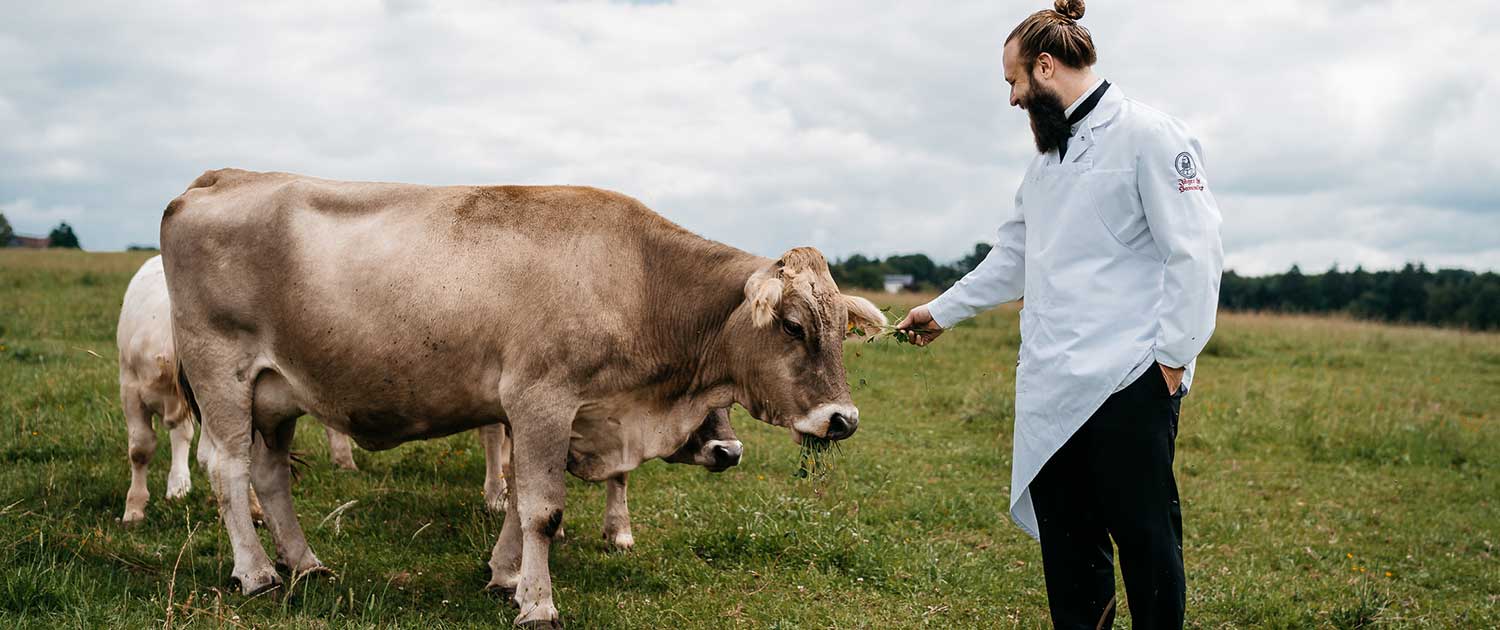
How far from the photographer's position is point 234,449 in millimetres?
5941

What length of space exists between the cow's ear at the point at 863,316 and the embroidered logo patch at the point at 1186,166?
191 centimetres

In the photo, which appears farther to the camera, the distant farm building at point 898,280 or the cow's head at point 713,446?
A: the distant farm building at point 898,280

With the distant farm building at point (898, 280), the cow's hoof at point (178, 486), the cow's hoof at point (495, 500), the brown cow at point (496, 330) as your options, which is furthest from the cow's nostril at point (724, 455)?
the distant farm building at point (898, 280)

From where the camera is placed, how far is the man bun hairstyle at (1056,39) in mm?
4254

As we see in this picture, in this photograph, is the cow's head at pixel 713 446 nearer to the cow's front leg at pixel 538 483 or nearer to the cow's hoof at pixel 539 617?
the cow's front leg at pixel 538 483

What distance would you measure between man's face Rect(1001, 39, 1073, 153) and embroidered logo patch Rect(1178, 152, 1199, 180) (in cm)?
48

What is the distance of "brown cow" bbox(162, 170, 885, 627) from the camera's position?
17.8 feet

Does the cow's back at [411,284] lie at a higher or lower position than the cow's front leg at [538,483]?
higher

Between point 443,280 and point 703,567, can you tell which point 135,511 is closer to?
point 443,280

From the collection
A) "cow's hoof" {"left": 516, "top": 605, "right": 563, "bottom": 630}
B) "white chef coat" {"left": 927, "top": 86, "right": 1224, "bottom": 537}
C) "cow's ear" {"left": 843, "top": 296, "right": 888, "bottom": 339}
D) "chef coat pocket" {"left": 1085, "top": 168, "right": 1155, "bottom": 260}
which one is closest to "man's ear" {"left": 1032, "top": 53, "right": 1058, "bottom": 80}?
"white chef coat" {"left": 927, "top": 86, "right": 1224, "bottom": 537}

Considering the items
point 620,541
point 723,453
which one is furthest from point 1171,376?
point 620,541

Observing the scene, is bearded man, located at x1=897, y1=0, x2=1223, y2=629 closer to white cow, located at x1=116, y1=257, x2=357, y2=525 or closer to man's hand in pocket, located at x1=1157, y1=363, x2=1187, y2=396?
man's hand in pocket, located at x1=1157, y1=363, x2=1187, y2=396

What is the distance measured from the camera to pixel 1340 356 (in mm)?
20328

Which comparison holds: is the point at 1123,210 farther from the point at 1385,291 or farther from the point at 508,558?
the point at 1385,291
